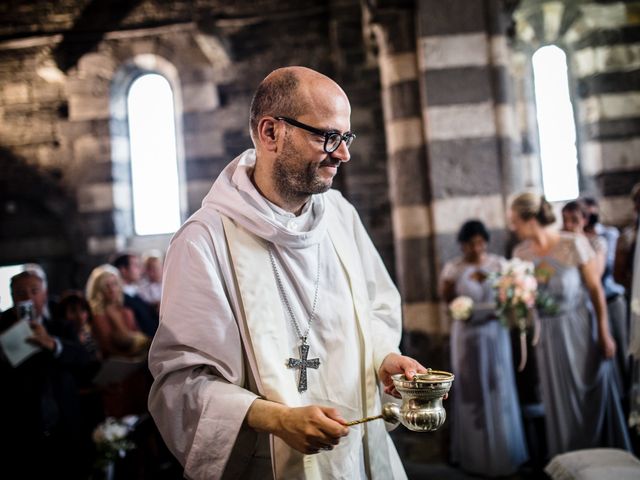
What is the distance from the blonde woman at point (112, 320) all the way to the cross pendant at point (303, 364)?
11.2ft

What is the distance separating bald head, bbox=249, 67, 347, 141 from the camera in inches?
73.2

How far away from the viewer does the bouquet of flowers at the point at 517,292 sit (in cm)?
441

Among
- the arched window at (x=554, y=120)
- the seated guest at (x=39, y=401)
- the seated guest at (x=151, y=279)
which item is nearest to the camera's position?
the seated guest at (x=39, y=401)

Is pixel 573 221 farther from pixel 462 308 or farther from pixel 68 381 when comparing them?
pixel 68 381

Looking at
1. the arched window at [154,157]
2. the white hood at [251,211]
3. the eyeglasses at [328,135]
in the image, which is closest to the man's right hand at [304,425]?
the white hood at [251,211]

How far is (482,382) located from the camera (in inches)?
190

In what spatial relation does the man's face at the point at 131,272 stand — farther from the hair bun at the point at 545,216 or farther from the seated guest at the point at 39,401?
the hair bun at the point at 545,216

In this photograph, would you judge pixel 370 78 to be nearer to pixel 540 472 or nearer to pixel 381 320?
pixel 540 472

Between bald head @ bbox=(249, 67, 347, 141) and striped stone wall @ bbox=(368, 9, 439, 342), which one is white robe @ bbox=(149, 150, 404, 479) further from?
striped stone wall @ bbox=(368, 9, 439, 342)

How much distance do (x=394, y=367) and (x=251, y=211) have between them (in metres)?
0.70

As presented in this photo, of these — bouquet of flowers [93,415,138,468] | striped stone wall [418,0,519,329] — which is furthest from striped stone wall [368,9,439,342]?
bouquet of flowers [93,415,138,468]

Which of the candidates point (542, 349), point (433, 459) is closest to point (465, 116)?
point (542, 349)

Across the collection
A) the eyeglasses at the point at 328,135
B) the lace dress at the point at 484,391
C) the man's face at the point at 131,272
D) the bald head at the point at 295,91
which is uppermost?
the bald head at the point at 295,91

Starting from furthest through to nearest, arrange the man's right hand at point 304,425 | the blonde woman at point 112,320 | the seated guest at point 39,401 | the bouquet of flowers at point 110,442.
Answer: the blonde woman at point 112,320, the bouquet of flowers at point 110,442, the seated guest at point 39,401, the man's right hand at point 304,425
